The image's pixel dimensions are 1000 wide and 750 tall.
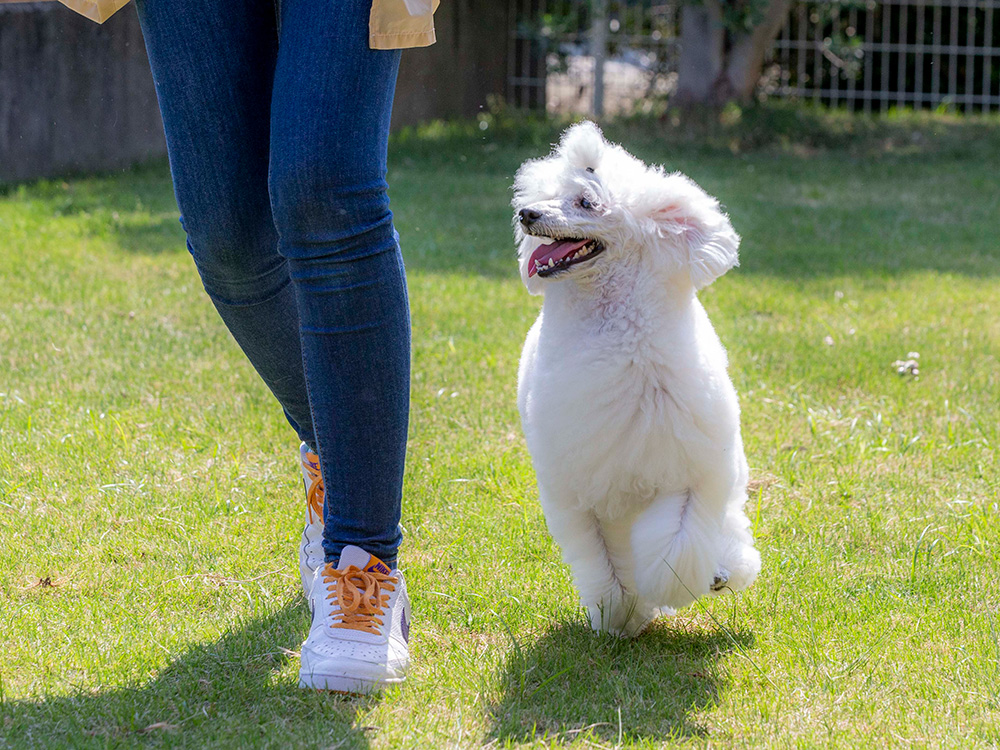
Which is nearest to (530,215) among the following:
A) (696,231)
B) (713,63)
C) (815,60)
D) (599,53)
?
(696,231)

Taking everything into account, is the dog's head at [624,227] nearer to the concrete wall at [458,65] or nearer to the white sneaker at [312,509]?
the white sneaker at [312,509]

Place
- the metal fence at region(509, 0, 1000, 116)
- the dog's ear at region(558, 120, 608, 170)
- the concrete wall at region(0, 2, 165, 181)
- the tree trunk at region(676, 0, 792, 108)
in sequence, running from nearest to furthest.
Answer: the dog's ear at region(558, 120, 608, 170) < the concrete wall at region(0, 2, 165, 181) < the tree trunk at region(676, 0, 792, 108) < the metal fence at region(509, 0, 1000, 116)

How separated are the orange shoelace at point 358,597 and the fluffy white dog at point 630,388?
378 millimetres

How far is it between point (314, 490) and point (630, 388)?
2.53 ft

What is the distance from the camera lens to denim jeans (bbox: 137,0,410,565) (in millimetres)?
1821

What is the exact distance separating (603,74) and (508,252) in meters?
5.91

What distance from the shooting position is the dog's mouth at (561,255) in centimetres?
205

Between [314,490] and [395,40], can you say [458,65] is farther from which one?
[395,40]

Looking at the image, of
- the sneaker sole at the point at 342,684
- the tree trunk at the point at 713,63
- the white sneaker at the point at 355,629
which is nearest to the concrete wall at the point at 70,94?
the tree trunk at the point at 713,63

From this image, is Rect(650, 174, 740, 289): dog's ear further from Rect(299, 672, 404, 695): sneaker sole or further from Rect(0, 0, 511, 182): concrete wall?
Rect(0, 0, 511, 182): concrete wall

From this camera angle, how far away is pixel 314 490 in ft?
7.90

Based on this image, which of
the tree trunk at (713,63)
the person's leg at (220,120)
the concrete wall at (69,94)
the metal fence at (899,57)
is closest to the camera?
the person's leg at (220,120)

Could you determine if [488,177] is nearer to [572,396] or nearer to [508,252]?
[508,252]

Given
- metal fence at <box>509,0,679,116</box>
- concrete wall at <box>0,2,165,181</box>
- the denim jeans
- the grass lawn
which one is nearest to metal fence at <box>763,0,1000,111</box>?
metal fence at <box>509,0,679,116</box>
